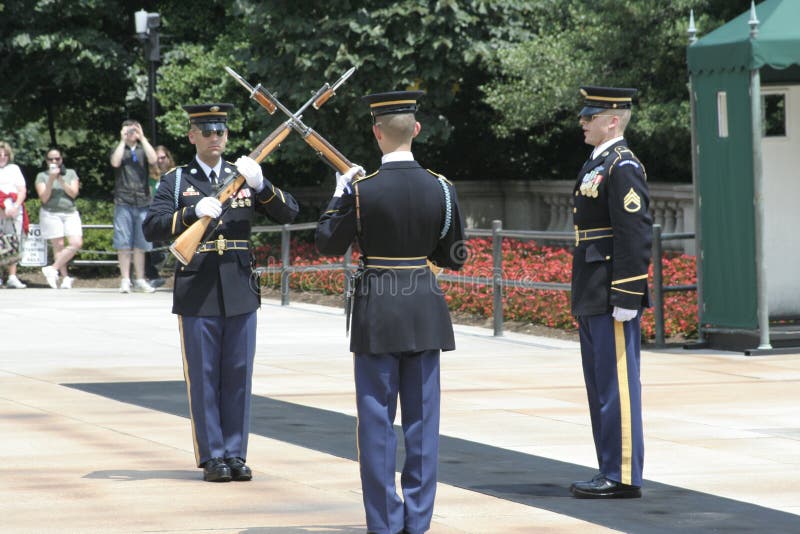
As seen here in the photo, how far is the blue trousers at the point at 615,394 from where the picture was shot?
7359mm


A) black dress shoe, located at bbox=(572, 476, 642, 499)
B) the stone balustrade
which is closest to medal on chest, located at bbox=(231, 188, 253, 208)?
black dress shoe, located at bbox=(572, 476, 642, 499)

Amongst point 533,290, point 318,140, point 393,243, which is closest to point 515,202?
point 533,290

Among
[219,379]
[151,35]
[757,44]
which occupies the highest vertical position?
[151,35]

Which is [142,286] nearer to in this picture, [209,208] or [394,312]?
[209,208]

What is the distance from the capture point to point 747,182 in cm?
1282

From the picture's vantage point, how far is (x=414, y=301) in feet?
20.9

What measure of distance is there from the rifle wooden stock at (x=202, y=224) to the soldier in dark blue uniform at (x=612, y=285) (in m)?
1.58

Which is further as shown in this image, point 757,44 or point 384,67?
point 384,67

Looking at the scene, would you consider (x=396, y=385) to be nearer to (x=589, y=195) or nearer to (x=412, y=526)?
(x=412, y=526)

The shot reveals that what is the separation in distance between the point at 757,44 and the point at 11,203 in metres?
10.4

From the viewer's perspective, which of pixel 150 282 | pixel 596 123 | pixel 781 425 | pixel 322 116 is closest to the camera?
pixel 596 123

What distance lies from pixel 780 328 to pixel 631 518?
7018 mm

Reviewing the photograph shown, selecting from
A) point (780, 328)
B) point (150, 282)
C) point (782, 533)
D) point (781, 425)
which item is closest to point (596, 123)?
point (782, 533)

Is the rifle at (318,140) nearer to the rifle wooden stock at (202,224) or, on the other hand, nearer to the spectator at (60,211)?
the rifle wooden stock at (202,224)
